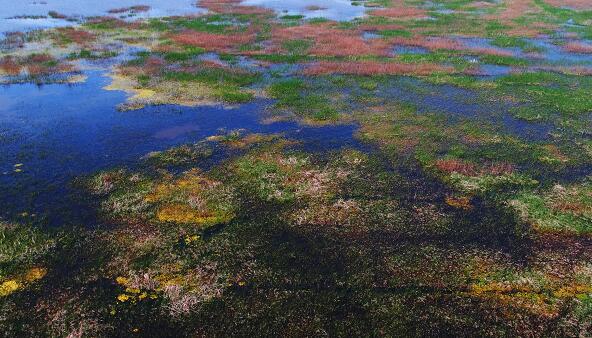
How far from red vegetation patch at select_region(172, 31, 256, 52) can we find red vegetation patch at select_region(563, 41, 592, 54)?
3099cm

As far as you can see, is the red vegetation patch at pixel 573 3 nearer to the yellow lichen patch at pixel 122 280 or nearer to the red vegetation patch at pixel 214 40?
the red vegetation patch at pixel 214 40

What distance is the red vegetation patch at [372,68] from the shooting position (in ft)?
114

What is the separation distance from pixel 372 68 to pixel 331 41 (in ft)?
34.7

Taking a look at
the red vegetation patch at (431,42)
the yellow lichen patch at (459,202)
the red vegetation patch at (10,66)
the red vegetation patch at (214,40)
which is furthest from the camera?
the red vegetation patch at (214,40)

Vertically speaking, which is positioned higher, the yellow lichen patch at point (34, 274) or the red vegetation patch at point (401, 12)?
the red vegetation patch at point (401, 12)

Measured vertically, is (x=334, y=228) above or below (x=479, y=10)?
below

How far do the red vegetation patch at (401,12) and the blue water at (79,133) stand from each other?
3815 cm

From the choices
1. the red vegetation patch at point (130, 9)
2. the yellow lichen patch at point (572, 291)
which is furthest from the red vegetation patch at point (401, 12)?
the yellow lichen patch at point (572, 291)

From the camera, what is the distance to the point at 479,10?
63125 mm

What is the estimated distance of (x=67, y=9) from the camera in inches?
2559

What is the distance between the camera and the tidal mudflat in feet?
41.0

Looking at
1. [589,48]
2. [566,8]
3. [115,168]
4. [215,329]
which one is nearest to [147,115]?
[115,168]

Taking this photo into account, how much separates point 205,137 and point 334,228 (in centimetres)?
1046

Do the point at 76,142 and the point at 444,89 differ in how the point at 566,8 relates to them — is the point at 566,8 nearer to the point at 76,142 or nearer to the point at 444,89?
the point at 444,89
